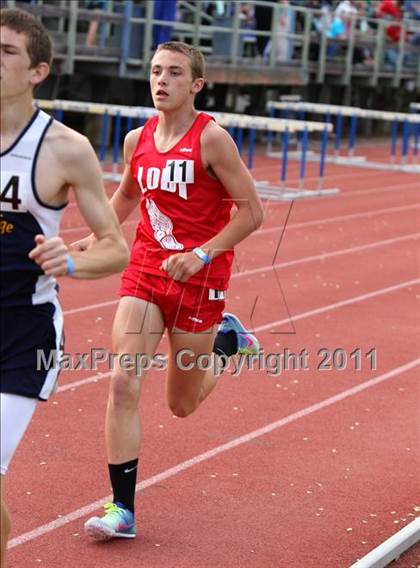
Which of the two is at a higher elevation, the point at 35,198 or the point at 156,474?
the point at 35,198

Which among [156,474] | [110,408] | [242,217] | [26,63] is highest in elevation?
[26,63]

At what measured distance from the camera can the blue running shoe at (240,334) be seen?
20.2ft

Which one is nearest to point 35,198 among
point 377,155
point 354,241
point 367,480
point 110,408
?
point 110,408

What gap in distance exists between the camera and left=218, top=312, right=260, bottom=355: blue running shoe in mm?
6156

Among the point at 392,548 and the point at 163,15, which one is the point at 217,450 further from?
the point at 163,15

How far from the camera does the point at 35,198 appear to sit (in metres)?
3.76

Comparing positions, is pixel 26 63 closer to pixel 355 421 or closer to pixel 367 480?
pixel 367 480

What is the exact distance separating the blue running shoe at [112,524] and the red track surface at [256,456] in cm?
6

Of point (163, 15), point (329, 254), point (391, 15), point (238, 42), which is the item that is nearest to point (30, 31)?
point (329, 254)

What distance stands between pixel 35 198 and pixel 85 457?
97.7 inches

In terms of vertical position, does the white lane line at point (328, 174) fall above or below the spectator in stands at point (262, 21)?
below

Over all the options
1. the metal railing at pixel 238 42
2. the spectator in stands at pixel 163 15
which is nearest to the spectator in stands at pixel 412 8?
the metal railing at pixel 238 42

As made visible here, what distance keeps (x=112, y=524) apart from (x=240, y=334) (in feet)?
5.11
